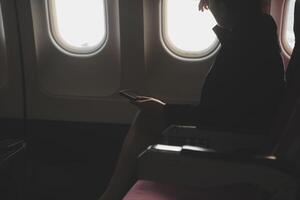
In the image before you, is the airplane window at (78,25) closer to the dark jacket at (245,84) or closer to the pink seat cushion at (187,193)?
the dark jacket at (245,84)

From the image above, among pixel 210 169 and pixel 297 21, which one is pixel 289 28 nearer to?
pixel 297 21

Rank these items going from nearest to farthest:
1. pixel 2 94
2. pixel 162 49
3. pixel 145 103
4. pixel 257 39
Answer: pixel 257 39 < pixel 145 103 < pixel 162 49 < pixel 2 94

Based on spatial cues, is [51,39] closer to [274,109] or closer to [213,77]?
[213,77]

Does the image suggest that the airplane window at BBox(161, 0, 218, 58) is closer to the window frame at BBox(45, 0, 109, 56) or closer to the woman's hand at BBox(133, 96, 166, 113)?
the window frame at BBox(45, 0, 109, 56)

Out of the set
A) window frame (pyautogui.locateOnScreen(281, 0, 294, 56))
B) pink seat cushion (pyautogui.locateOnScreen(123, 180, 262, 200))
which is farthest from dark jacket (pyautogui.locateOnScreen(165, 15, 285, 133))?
window frame (pyautogui.locateOnScreen(281, 0, 294, 56))

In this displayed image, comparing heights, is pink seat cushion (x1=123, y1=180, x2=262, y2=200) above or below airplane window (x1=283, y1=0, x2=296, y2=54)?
below

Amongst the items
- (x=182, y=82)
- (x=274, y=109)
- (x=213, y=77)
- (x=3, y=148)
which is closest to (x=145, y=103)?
(x=213, y=77)

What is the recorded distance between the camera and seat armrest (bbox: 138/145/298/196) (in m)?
1.27

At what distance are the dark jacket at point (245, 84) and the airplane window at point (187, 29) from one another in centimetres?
105

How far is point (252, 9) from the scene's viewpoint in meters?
1.71

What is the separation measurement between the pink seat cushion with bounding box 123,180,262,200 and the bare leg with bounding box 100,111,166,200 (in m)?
0.33

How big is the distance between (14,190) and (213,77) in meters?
1.43

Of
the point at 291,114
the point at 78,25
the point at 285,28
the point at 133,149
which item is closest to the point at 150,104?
the point at 133,149

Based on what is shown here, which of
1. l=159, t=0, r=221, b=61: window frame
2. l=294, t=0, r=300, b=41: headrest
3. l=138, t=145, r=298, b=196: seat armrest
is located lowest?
l=138, t=145, r=298, b=196: seat armrest
